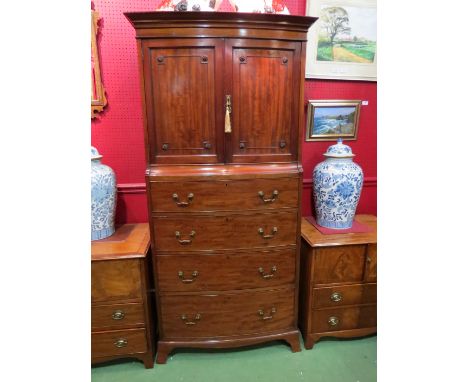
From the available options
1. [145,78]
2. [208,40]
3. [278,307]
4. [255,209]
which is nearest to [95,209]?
[145,78]

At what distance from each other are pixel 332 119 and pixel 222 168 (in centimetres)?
105

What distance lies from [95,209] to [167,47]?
1.02m

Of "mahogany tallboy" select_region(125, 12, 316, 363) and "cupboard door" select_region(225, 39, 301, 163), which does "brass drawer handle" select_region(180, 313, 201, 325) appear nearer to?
"mahogany tallboy" select_region(125, 12, 316, 363)

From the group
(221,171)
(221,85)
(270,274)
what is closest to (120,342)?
(270,274)

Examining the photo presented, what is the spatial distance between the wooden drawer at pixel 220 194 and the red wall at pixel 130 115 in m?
0.58

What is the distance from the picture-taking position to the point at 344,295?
1895 mm

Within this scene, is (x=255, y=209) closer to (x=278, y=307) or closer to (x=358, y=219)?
(x=278, y=307)

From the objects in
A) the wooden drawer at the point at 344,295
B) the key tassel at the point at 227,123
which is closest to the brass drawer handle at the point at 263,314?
the wooden drawer at the point at 344,295

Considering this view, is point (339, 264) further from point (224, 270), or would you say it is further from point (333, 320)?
point (224, 270)

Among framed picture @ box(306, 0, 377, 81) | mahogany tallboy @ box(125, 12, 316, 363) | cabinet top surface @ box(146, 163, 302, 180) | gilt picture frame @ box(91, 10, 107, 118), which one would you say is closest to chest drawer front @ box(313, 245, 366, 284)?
mahogany tallboy @ box(125, 12, 316, 363)

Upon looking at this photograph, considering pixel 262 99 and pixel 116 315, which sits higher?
pixel 262 99

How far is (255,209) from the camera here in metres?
1.63

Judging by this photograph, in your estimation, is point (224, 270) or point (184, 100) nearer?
point (184, 100)

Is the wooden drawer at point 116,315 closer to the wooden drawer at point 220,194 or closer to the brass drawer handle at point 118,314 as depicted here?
the brass drawer handle at point 118,314
